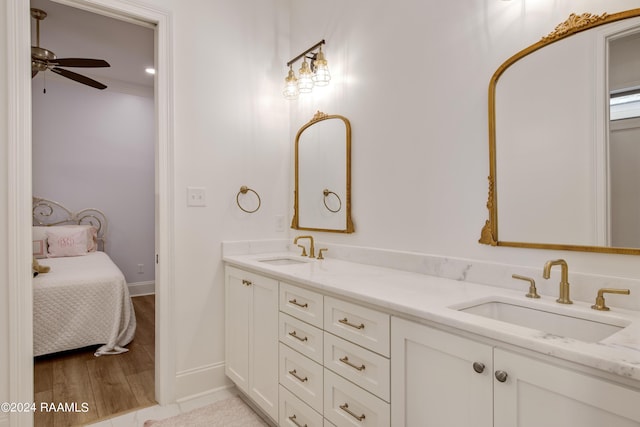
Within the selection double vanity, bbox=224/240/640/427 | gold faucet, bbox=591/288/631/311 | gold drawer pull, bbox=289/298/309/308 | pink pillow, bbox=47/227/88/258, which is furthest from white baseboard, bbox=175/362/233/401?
pink pillow, bbox=47/227/88/258

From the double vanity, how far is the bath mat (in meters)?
0.12

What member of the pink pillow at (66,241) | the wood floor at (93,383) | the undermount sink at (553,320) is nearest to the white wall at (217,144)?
the wood floor at (93,383)

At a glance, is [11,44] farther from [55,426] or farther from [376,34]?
[55,426]

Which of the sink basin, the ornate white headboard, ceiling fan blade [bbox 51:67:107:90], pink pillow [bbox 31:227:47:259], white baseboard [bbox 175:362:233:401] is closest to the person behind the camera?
white baseboard [bbox 175:362:233:401]

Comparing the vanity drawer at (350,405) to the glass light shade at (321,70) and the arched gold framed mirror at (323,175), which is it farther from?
the glass light shade at (321,70)

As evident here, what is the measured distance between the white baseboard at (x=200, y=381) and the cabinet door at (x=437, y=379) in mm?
1498

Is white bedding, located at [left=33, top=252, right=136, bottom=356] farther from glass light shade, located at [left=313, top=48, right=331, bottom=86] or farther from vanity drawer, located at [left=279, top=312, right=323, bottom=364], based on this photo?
glass light shade, located at [left=313, top=48, right=331, bottom=86]

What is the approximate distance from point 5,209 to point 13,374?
0.83 m

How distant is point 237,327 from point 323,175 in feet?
3.63

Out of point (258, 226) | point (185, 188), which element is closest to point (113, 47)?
point (185, 188)

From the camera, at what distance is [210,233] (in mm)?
2326

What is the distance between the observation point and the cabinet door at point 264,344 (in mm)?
1804

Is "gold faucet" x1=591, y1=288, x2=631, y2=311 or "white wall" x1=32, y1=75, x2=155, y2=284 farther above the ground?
"white wall" x1=32, y1=75, x2=155, y2=284

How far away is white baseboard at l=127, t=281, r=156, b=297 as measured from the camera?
15.9ft
